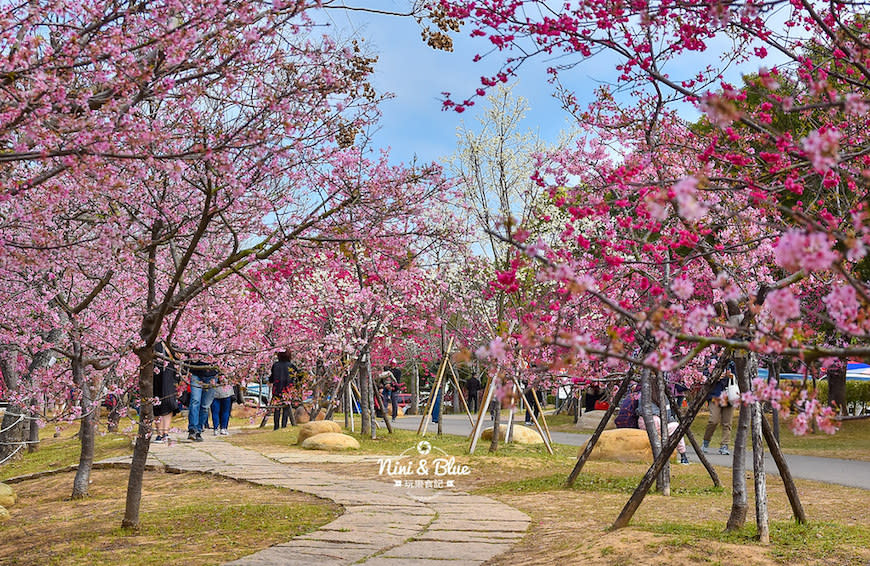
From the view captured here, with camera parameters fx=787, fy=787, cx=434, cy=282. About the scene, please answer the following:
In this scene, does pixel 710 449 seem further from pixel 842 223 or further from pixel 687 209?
pixel 687 209

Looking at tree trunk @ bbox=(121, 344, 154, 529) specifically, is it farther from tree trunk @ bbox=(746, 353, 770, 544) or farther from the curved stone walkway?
tree trunk @ bbox=(746, 353, 770, 544)

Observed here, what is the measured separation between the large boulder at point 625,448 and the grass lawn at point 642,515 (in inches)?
19.7

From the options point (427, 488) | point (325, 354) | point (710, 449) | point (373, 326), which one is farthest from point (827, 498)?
point (325, 354)

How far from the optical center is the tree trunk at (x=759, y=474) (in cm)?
531

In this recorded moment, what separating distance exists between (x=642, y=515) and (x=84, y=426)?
593cm

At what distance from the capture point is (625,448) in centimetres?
1205

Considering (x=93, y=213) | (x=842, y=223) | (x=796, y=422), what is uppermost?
(x=93, y=213)

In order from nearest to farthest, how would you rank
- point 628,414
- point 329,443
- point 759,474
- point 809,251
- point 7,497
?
point 809,251
point 759,474
point 7,497
point 329,443
point 628,414

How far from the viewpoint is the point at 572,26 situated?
5.67 metres

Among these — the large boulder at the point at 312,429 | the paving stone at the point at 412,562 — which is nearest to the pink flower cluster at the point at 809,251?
the paving stone at the point at 412,562

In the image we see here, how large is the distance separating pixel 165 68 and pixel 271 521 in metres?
3.93

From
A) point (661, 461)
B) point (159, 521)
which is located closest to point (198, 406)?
point (159, 521)

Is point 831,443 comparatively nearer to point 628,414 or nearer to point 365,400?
point 628,414

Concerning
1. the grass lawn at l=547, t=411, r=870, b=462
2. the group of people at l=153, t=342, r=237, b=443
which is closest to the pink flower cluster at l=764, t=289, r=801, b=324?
the group of people at l=153, t=342, r=237, b=443
